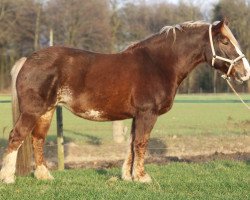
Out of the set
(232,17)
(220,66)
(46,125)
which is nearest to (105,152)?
(46,125)

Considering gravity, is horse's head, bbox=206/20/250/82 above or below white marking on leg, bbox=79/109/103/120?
above

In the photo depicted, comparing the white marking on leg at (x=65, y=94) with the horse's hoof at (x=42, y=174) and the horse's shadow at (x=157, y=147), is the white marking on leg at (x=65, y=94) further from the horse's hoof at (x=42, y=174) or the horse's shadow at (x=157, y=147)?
the horse's shadow at (x=157, y=147)

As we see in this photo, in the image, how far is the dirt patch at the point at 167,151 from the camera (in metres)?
12.0

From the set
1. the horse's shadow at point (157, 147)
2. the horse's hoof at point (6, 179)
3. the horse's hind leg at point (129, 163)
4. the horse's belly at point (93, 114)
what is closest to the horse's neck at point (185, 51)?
the horse's hind leg at point (129, 163)

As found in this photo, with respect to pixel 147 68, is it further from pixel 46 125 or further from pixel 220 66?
pixel 46 125

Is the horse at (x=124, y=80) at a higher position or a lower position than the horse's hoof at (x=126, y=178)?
higher

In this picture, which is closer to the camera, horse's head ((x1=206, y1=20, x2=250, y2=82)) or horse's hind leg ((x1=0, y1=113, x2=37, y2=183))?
horse's hind leg ((x1=0, y1=113, x2=37, y2=183))

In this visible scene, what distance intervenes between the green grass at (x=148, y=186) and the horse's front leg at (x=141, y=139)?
25 centimetres

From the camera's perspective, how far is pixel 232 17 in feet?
195

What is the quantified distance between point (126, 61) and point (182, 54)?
906mm

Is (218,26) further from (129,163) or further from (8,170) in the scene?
(8,170)

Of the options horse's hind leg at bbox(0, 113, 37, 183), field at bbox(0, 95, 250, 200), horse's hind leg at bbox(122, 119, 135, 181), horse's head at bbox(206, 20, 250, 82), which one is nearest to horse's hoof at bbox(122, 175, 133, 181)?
horse's hind leg at bbox(122, 119, 135, 181)

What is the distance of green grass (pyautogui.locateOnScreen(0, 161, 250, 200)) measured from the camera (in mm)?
6371

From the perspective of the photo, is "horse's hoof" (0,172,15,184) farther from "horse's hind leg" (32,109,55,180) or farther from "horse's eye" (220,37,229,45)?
"horse's eye" (220,37,229,45)
